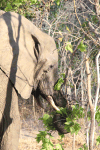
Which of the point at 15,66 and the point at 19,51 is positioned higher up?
the point at 19,51

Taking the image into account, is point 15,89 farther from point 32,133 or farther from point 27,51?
point 32,133

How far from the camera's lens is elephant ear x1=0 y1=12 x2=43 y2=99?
76.5 inches

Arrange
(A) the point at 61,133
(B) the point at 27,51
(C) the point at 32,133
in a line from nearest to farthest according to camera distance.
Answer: (B) the point at 27,51
(A) the point at 61,133
(C) the point at 32,133

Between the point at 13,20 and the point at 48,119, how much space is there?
1017 mm

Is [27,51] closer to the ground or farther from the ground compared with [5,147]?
farther from the ground

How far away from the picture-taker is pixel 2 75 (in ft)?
6.41

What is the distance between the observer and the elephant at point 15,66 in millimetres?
1948

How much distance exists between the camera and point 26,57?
6.79 ft

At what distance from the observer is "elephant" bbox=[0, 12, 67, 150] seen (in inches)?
76.7

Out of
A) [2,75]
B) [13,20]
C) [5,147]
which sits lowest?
[5,147]

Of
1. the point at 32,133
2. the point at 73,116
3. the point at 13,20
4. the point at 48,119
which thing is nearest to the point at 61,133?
the point at 48,119

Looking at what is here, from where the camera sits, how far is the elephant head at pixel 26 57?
6.40 feet

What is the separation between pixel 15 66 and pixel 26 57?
15cm

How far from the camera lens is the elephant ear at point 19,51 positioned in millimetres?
1942
